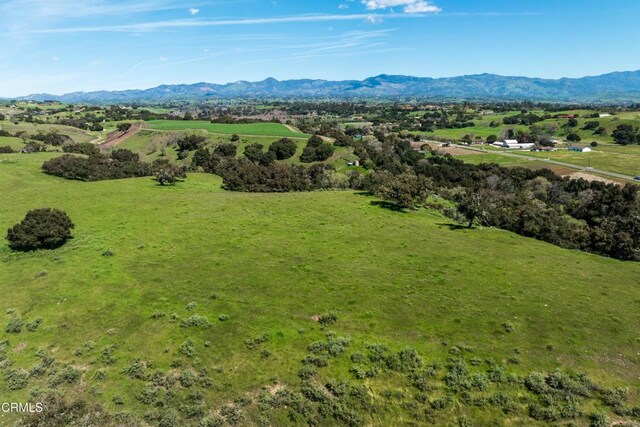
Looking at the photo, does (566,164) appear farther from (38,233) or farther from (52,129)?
(52,129)

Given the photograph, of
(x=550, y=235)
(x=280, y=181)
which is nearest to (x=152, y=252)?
(x=280, y=181)

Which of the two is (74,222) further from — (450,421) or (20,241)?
(450,421)

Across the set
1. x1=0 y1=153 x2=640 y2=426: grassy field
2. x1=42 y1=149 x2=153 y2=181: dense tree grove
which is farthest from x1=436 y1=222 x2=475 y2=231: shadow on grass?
x1=42 y1=149 x2=153 y2=181: dense tree grove

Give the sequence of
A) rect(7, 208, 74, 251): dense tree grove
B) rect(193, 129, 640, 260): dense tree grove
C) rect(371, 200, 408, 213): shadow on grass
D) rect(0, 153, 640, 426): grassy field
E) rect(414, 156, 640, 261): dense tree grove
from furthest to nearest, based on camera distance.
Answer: rect(371, 200, 408, 213): shadow on grass → rect(193, 129, 640, 260): dense tree grove → rect(414, 156, 640, 261): dense tree grove → rect(7, 208, 74, 251): dense tree grove → rect(0, 153, 640, 426): grassy field

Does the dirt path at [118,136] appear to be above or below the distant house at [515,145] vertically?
above

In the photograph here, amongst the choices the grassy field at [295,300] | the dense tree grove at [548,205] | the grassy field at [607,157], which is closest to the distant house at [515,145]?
the grassy field at [607,157]

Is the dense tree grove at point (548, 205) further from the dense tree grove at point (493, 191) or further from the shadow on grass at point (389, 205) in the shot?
the shadow on grass at point (389, 205)
